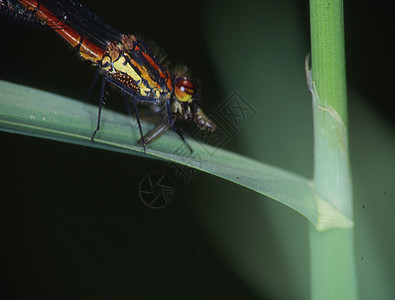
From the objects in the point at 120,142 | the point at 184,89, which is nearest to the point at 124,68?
the point at 184,89

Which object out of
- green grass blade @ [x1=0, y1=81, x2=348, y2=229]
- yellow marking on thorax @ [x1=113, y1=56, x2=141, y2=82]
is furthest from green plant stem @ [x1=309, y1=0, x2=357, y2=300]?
yellow marking on thorax @ [x1=113, y1=56, x2=141, y2=82]

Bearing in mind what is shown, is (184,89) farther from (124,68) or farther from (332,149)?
(332,149)

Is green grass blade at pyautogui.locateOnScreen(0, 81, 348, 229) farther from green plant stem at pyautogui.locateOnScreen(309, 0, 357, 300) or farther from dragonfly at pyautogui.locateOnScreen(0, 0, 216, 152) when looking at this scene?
dragonfly at pyautogui.locateOnScreen(0, 0, 216, 152)

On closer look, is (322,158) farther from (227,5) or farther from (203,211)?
(227,5)

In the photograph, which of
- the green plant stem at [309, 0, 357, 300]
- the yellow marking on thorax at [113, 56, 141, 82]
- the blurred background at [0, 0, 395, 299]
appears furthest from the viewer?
the blurred background at [0, 0, 395, 299]

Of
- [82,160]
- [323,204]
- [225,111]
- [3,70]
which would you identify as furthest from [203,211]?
[3,70]

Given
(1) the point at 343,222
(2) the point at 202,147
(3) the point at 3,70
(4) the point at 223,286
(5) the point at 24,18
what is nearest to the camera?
(1) the point at 343,222

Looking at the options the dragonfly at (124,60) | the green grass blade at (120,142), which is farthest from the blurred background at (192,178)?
the green grass blade at (120,142)
